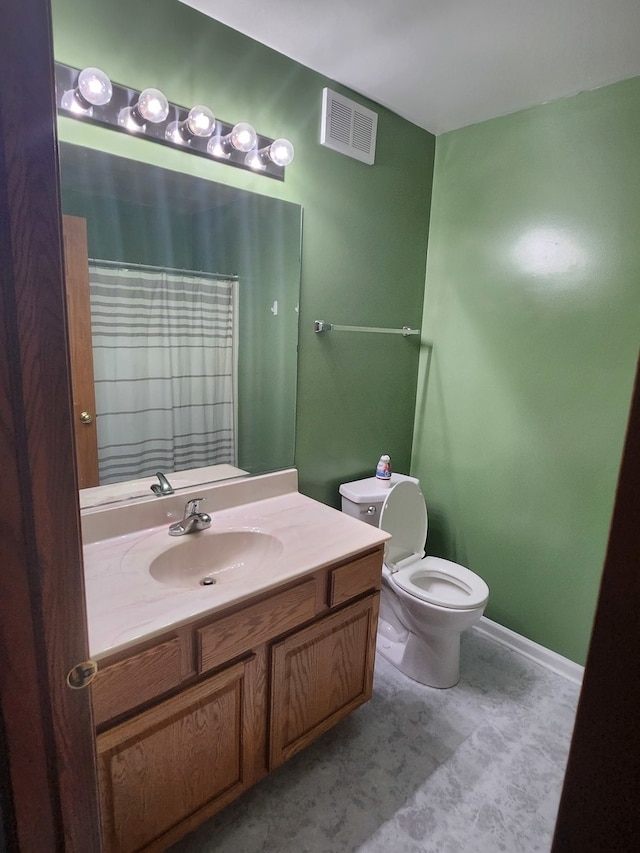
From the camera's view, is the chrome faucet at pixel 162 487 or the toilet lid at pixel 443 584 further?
the toilet lid at pixel 443 584

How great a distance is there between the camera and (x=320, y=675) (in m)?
1.48

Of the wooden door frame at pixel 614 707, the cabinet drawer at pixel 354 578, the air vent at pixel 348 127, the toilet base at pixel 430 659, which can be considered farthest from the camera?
the toilet base at pixel 430 659

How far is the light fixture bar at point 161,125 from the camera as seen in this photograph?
48.9 inches

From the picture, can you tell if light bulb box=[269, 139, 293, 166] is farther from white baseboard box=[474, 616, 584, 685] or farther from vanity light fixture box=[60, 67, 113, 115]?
white baseboard box=[474, 616, 584, 685]

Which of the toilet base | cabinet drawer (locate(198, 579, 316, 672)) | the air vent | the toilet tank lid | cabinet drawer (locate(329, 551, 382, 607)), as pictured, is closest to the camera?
cabinet drawer (locate(198, 579, 316, 672))

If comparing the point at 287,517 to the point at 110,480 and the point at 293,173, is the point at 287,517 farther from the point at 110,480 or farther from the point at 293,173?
the point at 293,173

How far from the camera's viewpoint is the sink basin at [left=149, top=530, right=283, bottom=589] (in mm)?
1411

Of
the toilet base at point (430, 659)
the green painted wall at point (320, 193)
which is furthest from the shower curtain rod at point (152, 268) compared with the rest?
the toilet base at point (430, 659)

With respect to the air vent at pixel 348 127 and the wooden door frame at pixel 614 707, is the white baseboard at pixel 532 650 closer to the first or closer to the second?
the wooden door frame at pixel 614 707

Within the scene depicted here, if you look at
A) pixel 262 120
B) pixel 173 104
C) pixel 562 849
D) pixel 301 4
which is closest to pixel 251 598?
pixel 562 849

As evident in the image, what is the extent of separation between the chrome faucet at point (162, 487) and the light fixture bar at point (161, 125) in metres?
1.08

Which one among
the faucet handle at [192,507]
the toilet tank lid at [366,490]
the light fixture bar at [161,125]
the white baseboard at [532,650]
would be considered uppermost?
the light fixture bar at [161,125]

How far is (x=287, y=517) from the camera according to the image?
5.55ft

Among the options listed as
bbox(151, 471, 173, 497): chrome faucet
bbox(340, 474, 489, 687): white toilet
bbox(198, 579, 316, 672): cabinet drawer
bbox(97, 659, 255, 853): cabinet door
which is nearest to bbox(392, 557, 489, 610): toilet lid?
bbox(340, 474, 489, 687): white toilet
